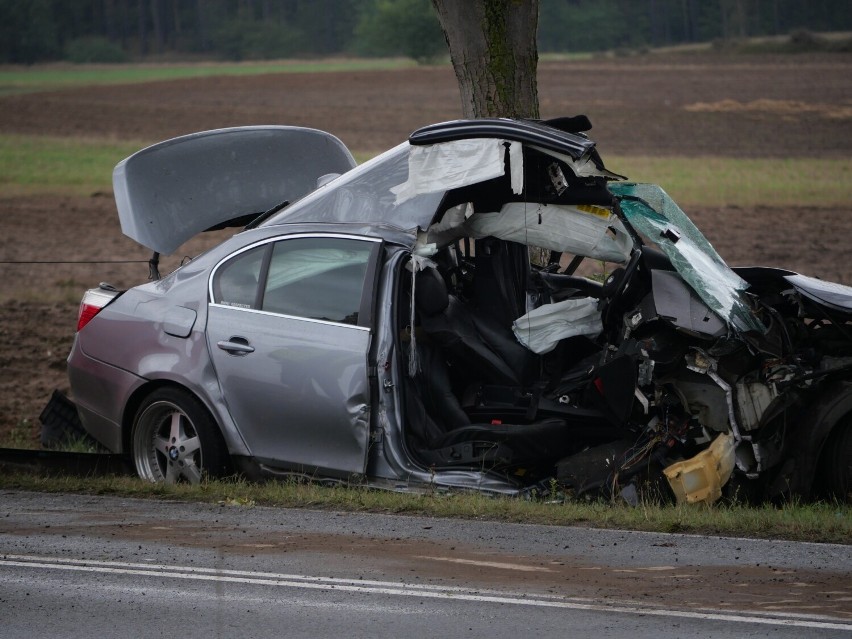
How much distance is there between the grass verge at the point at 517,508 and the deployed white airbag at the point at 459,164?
5.61ft

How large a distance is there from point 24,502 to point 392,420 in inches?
87.8

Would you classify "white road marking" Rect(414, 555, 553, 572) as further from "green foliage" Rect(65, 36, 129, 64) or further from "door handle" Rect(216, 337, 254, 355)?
"green foliage" Rect(65, 36, 129, 64)

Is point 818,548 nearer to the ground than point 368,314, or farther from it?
nearer to the ground

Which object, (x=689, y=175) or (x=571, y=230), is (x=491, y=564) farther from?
(x=689, y=175)

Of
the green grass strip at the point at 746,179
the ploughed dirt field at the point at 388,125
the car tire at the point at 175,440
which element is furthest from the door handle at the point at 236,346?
the green grass strip at the point at 746,179

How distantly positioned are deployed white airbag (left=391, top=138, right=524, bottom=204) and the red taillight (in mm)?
2230

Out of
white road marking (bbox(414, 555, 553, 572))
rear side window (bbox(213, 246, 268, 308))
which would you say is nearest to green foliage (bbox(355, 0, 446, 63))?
rear side window (bbox(213, 246, 268, 308))

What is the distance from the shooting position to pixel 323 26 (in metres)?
115

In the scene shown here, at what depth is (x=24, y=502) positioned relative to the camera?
736cm

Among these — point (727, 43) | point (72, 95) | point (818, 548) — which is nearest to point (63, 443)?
point (818, 548)

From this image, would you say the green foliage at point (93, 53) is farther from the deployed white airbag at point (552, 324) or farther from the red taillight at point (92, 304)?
the deployed white airbag at point (552, 324)

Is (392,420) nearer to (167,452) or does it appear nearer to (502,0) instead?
(167,452)

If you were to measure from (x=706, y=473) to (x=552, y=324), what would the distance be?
123 centimetres

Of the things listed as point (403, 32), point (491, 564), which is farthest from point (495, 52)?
point (403, 32)
